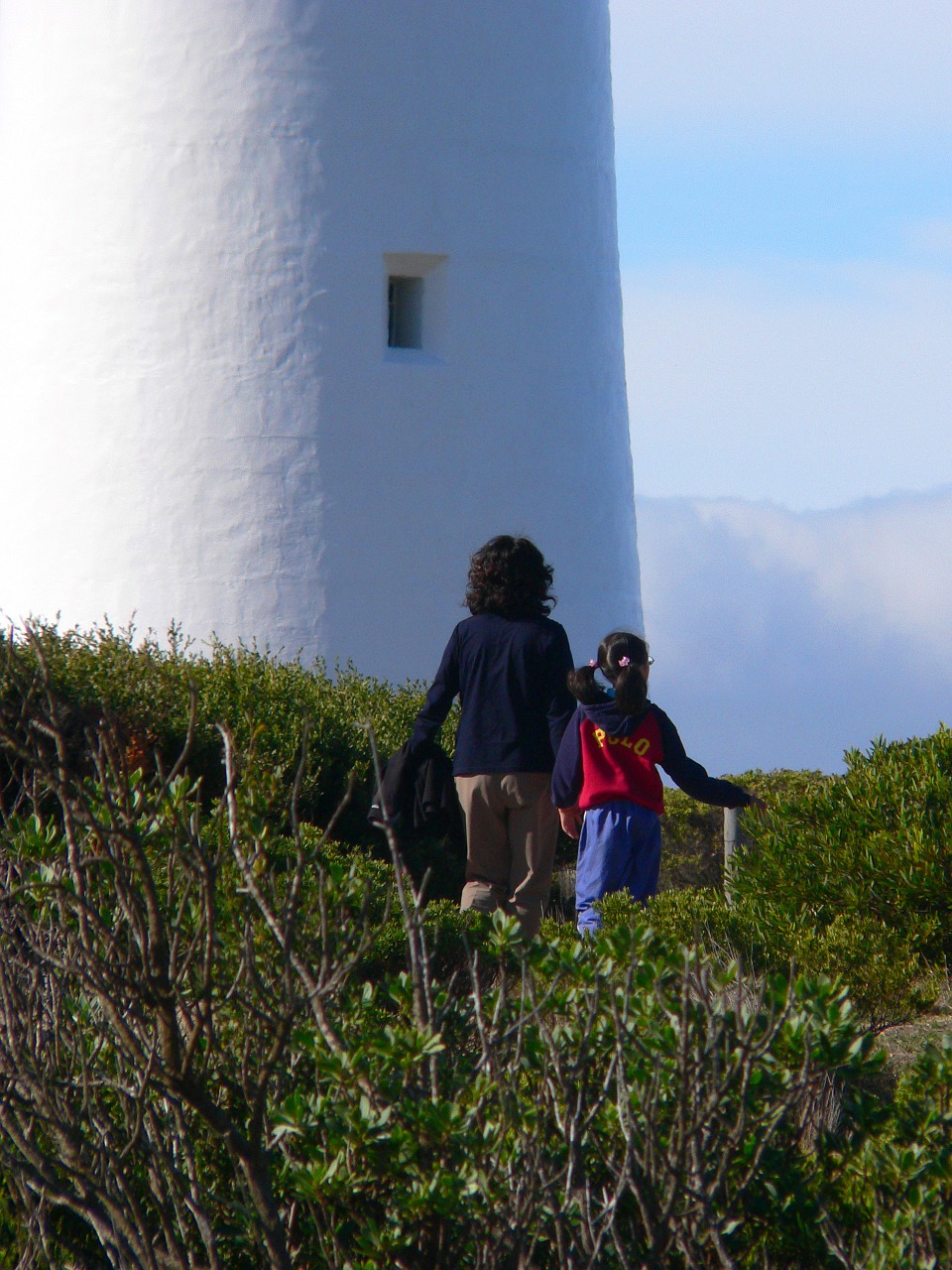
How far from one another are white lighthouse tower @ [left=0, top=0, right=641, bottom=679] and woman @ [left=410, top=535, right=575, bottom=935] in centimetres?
388

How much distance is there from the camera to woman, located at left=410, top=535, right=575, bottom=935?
658 cm

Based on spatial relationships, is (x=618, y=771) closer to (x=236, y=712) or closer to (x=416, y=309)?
(x=236, y=712)

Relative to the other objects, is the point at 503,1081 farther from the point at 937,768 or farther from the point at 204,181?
the point at 204,181

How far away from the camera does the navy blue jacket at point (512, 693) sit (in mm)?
6566

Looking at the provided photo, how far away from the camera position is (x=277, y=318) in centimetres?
1062

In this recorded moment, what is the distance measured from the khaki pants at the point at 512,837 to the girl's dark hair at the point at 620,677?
51 cm

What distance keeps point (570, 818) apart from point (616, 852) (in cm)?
38

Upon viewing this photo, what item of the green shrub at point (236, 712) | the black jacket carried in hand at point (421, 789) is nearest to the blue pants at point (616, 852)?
the black jacket carried in hand at point (421, 789)

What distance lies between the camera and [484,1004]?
4422 mm

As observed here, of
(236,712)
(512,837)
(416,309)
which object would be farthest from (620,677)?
(416,309)

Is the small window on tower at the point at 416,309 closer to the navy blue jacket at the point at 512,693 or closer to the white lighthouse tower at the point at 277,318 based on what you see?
the white lighthouse tower at the point at 277,318

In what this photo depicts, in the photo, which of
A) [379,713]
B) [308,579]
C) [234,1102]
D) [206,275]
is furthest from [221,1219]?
[206,275]

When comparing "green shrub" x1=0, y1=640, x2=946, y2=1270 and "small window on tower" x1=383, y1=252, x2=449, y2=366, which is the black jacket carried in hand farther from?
"small window on tower" x1=383, y1=252, x2=449, y2=366

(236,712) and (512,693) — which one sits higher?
(512,693)
